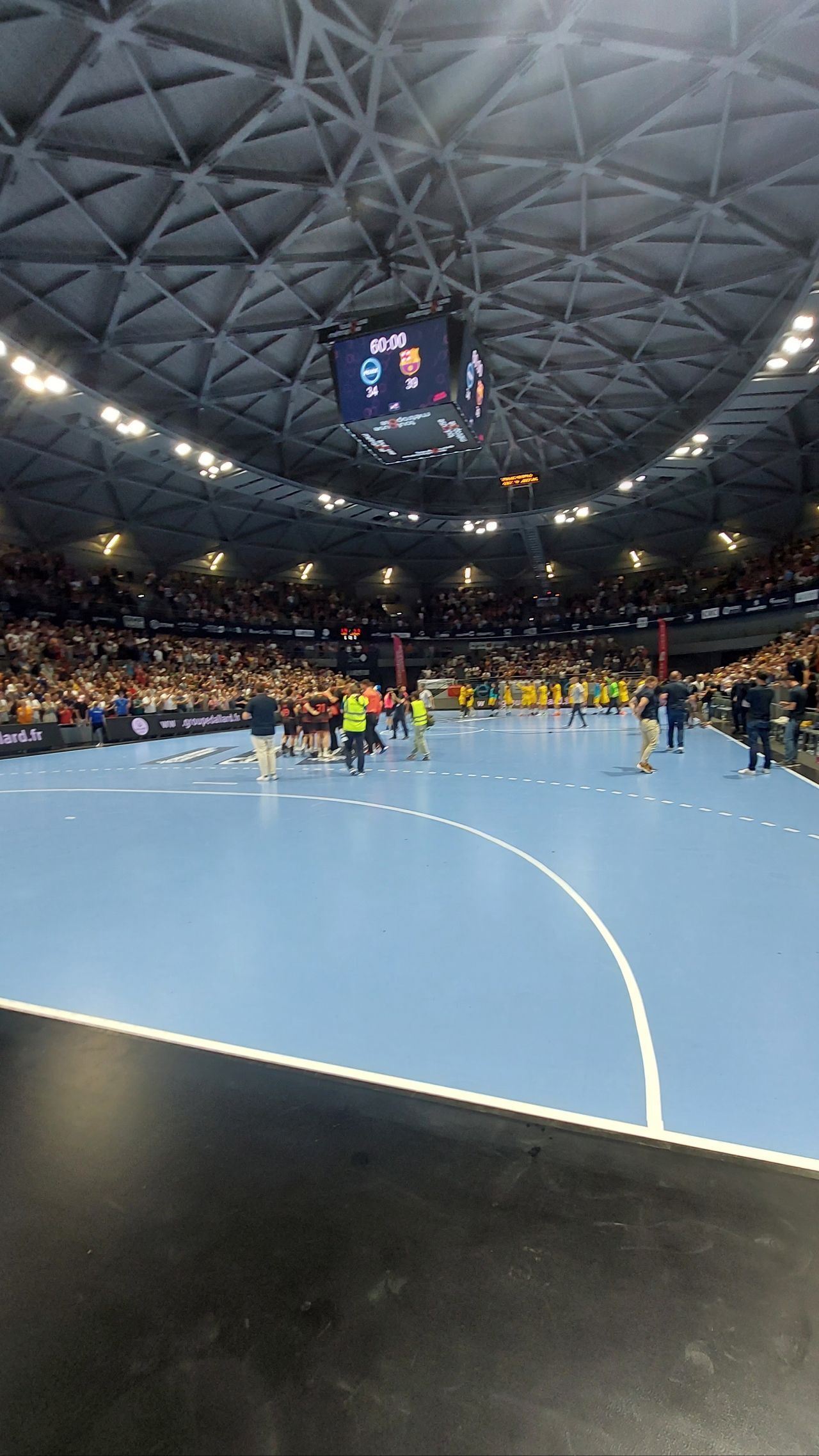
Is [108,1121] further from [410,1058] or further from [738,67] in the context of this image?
[738,67]

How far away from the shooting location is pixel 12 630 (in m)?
31.2

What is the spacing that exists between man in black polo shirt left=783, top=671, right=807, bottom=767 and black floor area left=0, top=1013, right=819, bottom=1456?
1240 centimetres

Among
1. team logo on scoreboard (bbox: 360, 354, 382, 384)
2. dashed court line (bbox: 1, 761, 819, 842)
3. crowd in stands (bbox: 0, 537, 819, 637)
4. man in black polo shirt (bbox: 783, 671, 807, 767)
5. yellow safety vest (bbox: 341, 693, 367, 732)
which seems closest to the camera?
dashed court line (bbox: 1, 761, 819, 842)

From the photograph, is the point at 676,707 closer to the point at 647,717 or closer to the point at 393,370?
the point at 647,717

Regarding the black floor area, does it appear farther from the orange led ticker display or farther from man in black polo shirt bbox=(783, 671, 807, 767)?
the orange led ticker display

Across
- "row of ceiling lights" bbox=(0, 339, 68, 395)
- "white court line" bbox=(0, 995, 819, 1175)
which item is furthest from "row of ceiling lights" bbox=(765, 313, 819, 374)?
"white court line" bbox=(0, 995, 819, 1175)

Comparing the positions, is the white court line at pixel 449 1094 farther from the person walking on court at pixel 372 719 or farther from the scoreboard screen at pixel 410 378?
the scoreboard screen at pixel 410 378

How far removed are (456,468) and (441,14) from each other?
91.6 feet

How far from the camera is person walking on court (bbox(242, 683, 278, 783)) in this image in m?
13.1

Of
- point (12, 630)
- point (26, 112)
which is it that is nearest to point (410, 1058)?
point (26, 112)

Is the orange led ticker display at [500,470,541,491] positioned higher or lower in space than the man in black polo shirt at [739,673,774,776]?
higher

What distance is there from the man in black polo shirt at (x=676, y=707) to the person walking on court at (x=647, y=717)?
10.8ft

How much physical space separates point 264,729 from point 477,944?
30.0ft

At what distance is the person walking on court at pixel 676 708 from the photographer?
53.3 feet
